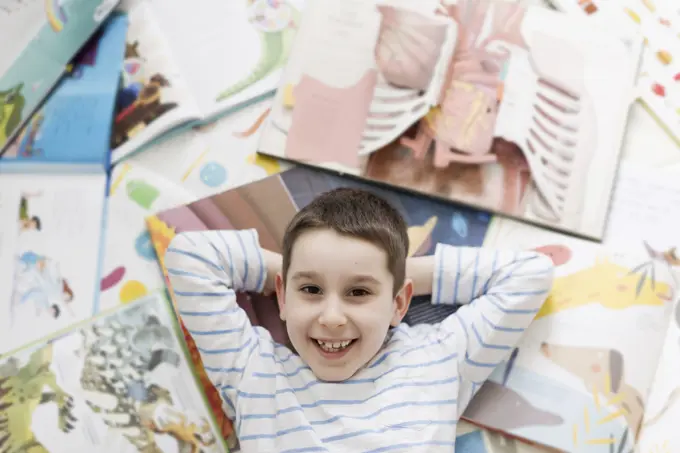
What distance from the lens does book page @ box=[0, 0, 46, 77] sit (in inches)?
32.5

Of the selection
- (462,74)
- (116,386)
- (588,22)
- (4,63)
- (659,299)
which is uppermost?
(588,22)

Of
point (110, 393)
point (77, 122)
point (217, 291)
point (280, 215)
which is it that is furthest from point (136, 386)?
point (77, 122)

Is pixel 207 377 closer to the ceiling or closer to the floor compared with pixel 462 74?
closer to the floor

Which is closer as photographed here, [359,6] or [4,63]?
[4,63]

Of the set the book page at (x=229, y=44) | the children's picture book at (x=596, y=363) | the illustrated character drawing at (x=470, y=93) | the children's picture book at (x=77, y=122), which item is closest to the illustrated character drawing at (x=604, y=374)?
the children's picture book at (x=596, y=363)

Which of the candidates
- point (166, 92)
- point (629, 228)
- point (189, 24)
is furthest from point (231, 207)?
point (629, 228)

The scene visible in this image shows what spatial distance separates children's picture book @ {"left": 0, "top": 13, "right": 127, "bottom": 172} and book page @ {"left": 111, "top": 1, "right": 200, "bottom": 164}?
1 cm

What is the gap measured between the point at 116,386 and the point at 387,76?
50cm

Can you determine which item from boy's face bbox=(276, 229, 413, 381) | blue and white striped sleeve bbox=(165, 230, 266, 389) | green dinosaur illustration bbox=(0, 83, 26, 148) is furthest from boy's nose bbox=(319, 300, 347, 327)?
green dinosaur illustration bbox=(0, 83, 26, 148)

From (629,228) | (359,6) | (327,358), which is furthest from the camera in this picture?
(359,6)

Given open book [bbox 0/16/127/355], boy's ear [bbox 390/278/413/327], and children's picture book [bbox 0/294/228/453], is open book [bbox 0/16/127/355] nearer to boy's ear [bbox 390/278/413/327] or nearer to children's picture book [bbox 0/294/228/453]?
children's picture book [bbox 0/294/228/453]

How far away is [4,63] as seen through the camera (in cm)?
83

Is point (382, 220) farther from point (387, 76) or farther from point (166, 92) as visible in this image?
point (166, 92)

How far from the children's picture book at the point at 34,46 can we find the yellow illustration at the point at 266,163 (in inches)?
11.3
